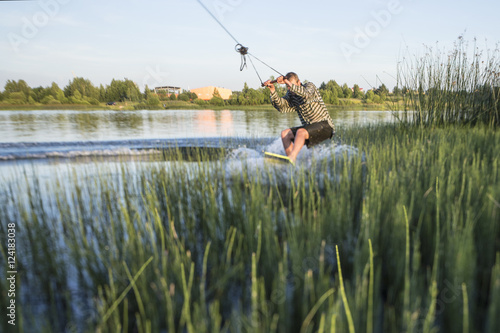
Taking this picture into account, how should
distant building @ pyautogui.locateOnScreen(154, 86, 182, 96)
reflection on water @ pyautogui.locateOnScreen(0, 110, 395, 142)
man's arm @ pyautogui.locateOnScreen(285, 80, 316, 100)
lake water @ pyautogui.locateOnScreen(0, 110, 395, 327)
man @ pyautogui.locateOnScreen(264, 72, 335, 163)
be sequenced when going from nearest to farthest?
1. lake water @ pyautogui.locateOnScreen(0, 110, 395, 327)
2. man's arm @ pyautogui.locateOnScreen(285, 80, 316, 100)
3. man @ pyautogui.locateOnScreen(264, 72, 335, 163)
4. reflection on water @ pyautogui.locateOnScreen(0, 110, 395, 142)
5. distant building @ pyautogui.locateOnScreen(154, 86, 182, 96)

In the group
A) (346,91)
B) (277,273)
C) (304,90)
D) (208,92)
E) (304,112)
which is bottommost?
(277,273)

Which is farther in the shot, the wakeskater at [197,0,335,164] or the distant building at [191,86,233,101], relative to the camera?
the distant building at [191,86,233,101]

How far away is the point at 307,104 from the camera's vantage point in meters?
5.98

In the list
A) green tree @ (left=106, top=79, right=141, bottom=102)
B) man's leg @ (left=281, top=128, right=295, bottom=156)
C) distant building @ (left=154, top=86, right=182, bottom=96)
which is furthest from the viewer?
distant building @ (left=154, top=86, right=182, bottom=96)

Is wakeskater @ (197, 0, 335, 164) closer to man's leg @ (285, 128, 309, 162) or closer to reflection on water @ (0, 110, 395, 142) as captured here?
man's leg @ (285, 128, 309, 162)

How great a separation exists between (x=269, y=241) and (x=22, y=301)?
157 centimetres

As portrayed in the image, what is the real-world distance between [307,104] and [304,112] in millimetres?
196

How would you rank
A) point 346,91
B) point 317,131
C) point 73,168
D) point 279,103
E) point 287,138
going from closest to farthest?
1. point 73,168
2. point 317,131
3. point 279,103
4. point 287,138
5. point 346,91

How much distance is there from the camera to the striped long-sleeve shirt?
5.75 metres

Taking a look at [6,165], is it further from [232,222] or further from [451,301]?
[451,301]

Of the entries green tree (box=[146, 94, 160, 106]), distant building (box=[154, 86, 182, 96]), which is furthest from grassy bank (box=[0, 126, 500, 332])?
distant building (box=[154, 86, 182, 96])

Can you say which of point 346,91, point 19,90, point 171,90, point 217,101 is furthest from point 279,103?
point 171,90

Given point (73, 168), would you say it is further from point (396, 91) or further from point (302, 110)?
point (396, 91)

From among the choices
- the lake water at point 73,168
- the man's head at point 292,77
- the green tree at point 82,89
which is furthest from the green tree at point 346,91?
the man's head at point 292,77
